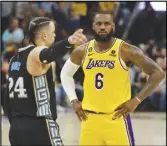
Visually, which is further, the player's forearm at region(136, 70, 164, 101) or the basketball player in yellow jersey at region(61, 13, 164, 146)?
the basketball player in yellow jersey at region(61, 13, 164, 146)

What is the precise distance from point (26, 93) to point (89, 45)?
666 millimetres

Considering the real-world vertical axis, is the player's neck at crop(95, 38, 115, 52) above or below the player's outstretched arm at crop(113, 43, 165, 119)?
above

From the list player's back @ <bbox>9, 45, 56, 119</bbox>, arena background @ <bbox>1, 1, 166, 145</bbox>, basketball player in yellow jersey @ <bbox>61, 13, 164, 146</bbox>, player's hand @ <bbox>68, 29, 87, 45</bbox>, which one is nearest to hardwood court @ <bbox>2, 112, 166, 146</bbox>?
arena background @ <bbox>1, 1, 166, 145</bbox>

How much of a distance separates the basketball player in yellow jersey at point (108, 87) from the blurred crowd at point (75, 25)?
68cm

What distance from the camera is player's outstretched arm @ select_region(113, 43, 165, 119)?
4062 mm

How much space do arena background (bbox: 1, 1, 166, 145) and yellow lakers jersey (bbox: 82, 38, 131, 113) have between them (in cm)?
86

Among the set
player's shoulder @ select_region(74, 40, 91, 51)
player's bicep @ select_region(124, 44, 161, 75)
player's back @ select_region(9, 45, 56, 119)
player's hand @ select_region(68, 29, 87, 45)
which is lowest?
player's back @ select_region(9, 45, 56, 119)

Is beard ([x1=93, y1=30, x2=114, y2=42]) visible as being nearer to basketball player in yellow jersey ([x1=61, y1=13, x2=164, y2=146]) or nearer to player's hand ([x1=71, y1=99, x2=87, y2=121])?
basketball player in yellow jersey ([x1=61, y1=13, x2=164, y2=146])

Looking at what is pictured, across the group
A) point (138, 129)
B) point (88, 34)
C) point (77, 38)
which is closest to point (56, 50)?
point (77, 38)

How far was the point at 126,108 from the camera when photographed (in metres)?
4.12

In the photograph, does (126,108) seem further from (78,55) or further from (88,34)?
(88,34)

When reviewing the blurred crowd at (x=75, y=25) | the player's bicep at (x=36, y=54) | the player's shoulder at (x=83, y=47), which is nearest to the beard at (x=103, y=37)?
the player's shoulder at (x=83, y=47)

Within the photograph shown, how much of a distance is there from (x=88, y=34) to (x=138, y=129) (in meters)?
3.29

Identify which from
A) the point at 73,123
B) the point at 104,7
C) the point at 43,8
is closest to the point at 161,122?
the point at 73,123
